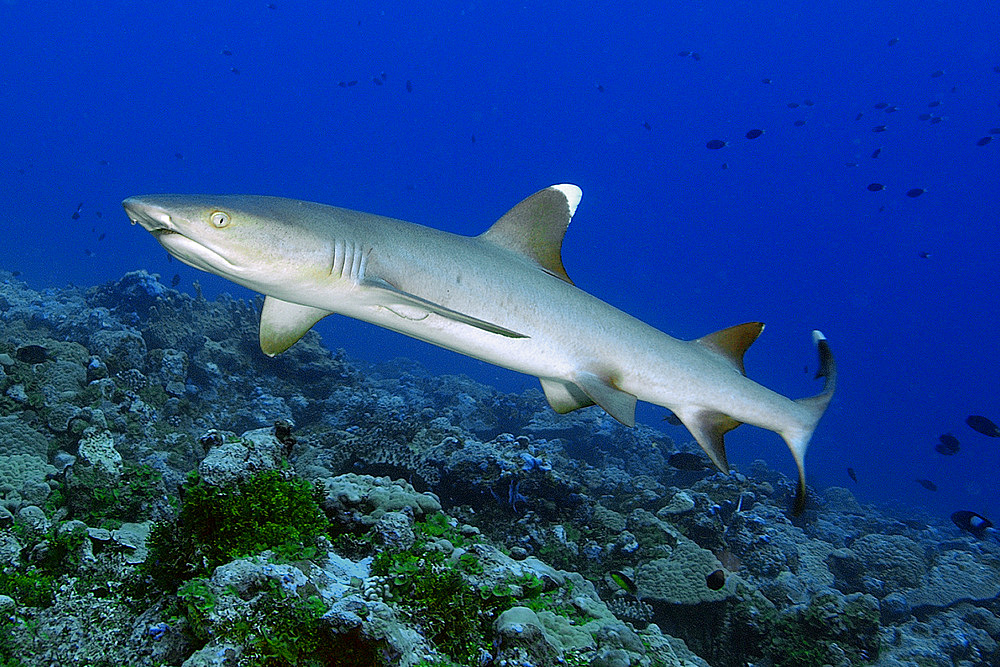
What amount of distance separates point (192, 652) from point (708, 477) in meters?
11.9

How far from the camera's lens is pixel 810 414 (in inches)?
171

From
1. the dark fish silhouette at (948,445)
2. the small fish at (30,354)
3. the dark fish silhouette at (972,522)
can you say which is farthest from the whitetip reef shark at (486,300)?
the dark fish silhouette at (948,445)

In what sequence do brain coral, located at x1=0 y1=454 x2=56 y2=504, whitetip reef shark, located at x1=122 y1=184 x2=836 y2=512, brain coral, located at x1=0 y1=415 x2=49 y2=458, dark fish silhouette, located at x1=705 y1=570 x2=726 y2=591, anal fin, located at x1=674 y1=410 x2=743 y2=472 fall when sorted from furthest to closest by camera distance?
1. dark fish silhouette, located at x1=705 y1=570 x2=726 y2=591
2. brain coral, located at x1=0 y1=415 x2=49 y2=458
3. brain coral, located at x1=0 y1=454 x2=56 y2=504
4. anal fin, located at x1=674 y1=410 x2=743 y2=472
5. whitetip reef shark, located at x1=122 y1=184 x2=836 y2=512

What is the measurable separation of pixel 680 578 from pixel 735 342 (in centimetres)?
321

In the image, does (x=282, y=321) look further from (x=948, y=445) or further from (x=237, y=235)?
(x=948, y=445)

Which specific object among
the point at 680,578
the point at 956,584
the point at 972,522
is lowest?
the point at 680,578

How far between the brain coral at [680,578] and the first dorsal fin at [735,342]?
9.79 ft

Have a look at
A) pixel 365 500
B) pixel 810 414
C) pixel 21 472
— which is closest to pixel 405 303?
pixel 365 500

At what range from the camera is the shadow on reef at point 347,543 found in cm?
247

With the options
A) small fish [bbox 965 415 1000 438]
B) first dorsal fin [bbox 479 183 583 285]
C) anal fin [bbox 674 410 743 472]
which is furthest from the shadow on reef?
small fish [bbox 965 415 1000 438]

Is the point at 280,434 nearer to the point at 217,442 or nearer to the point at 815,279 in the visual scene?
the point at 217,442

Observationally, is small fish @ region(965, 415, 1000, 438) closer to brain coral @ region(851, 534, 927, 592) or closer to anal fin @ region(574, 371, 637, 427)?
brain coral @ region(851, 534, 927, 592)

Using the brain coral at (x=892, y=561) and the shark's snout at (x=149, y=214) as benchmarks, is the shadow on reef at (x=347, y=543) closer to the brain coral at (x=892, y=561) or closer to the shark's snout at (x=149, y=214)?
the brain coral at (x=892, y=561)

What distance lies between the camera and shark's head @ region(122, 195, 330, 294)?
2.47m
